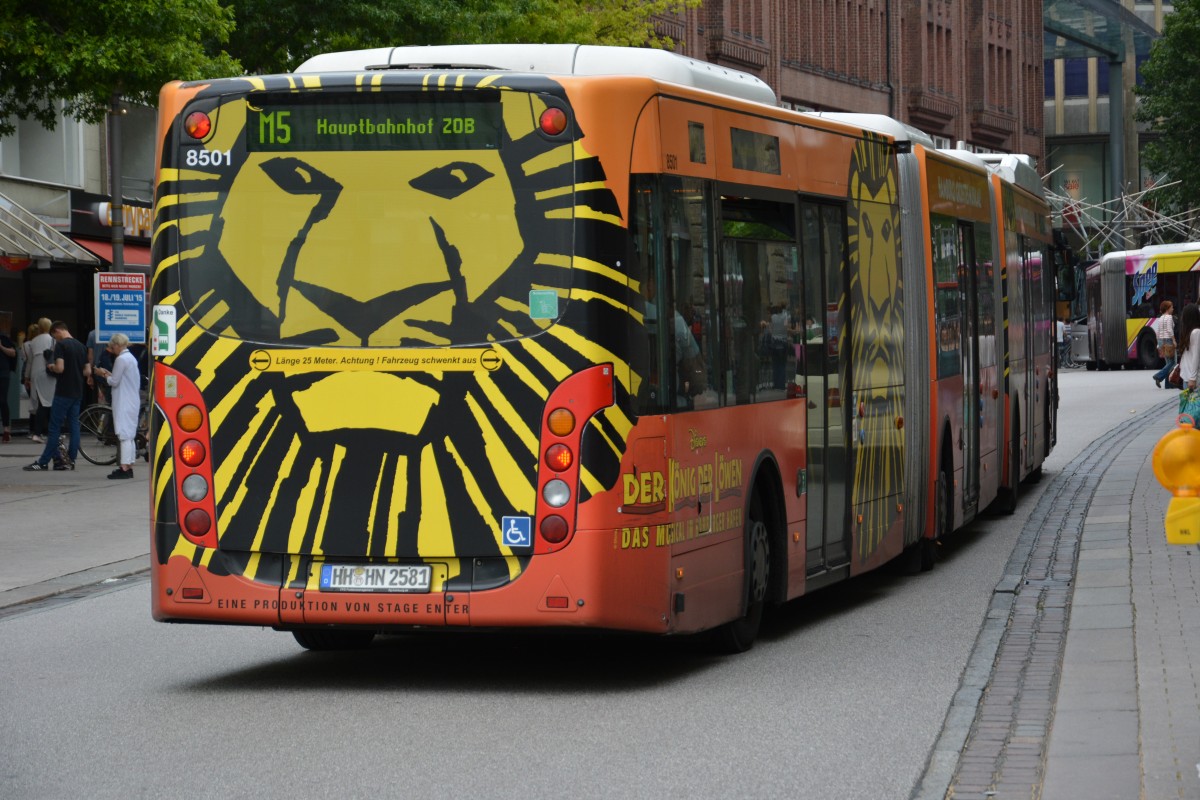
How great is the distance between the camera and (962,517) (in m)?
15.9

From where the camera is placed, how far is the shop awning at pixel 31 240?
31.6 m

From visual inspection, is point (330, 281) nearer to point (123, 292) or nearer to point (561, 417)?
point (561, 417)

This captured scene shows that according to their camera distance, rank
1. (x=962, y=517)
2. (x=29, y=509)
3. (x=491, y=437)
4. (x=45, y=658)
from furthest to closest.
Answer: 1. (x=29, y=509)
2. (x=962, y=517)
3. (x=45, y=658)
4. (x=491, y=437)

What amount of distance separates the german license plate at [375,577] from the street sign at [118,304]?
57.4 ft

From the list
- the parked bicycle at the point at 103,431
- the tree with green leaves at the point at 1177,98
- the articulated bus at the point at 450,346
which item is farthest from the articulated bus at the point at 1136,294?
the articulated bus at the point at 450,346

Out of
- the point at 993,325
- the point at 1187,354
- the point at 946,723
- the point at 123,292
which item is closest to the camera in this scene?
the point at 946,723

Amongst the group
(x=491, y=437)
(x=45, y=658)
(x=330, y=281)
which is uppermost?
(x=330, y=281)

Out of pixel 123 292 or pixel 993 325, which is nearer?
pixel 993 325

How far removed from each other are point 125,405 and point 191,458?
15.7m

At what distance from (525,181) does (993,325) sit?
906 cm

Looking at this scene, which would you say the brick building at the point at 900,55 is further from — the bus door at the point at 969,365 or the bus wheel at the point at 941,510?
the bus wheel at the point at 941,510

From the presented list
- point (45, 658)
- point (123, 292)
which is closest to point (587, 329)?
point (45, 658)

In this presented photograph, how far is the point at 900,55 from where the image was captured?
71562 millimetres

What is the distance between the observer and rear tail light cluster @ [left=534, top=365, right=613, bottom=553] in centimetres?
889
